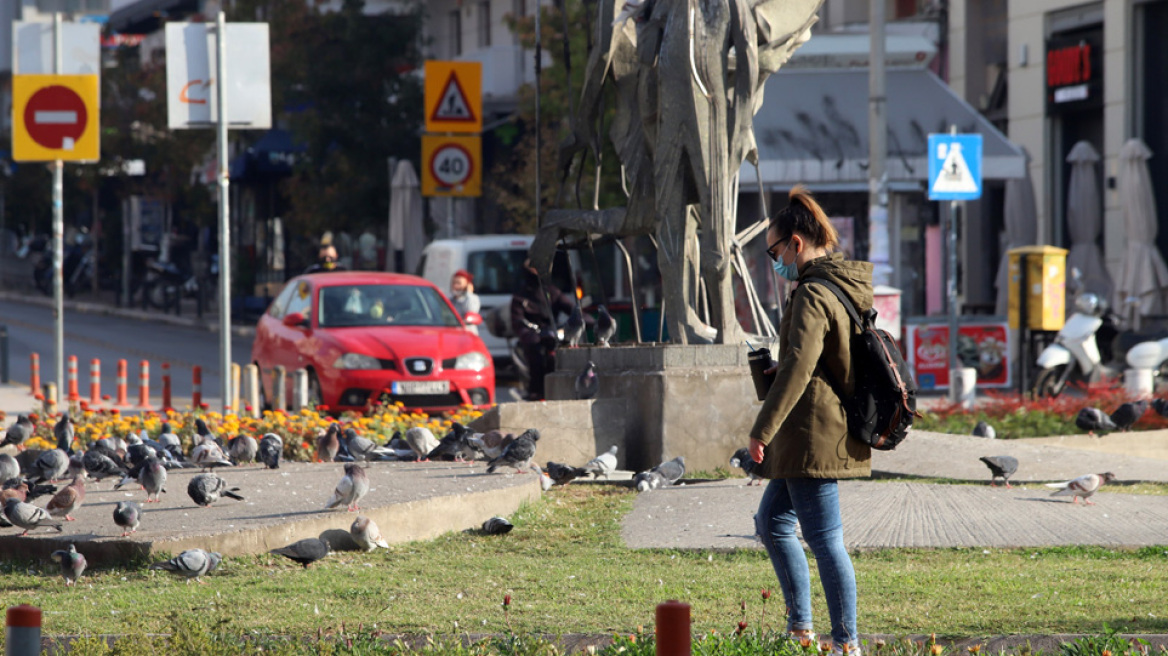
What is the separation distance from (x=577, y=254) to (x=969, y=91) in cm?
982

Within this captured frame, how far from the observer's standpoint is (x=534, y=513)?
9180mm

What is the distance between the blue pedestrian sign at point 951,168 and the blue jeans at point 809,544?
11185mm

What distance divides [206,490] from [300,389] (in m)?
5.99

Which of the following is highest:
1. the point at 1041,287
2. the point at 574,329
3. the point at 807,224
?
the point at 807,224

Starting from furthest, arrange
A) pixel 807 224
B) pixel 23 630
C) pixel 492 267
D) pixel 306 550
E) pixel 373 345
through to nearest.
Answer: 1. pixel 492 267
2. pixel 373 345
3. pixel 306 550
4. pixel 807 224
5. pixel 23 630

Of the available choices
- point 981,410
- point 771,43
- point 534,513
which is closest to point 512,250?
point 981,410

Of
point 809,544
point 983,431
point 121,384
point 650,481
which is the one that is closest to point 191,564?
point 809,544

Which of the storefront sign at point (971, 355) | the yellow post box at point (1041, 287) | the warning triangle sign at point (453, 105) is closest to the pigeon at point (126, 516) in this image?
the yellow post box at point (1041, 287)

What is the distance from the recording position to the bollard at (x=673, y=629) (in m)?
3.35

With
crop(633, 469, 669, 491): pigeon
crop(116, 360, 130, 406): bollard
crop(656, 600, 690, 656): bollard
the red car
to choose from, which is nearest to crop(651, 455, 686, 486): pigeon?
crop(633, 469, 669, 491): pigeon

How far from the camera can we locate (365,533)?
770 centimetres

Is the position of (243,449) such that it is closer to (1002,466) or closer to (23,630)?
(1002,466)

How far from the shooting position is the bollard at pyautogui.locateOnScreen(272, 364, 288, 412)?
14.5m

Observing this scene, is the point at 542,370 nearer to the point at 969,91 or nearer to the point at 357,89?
the point at 969,91
